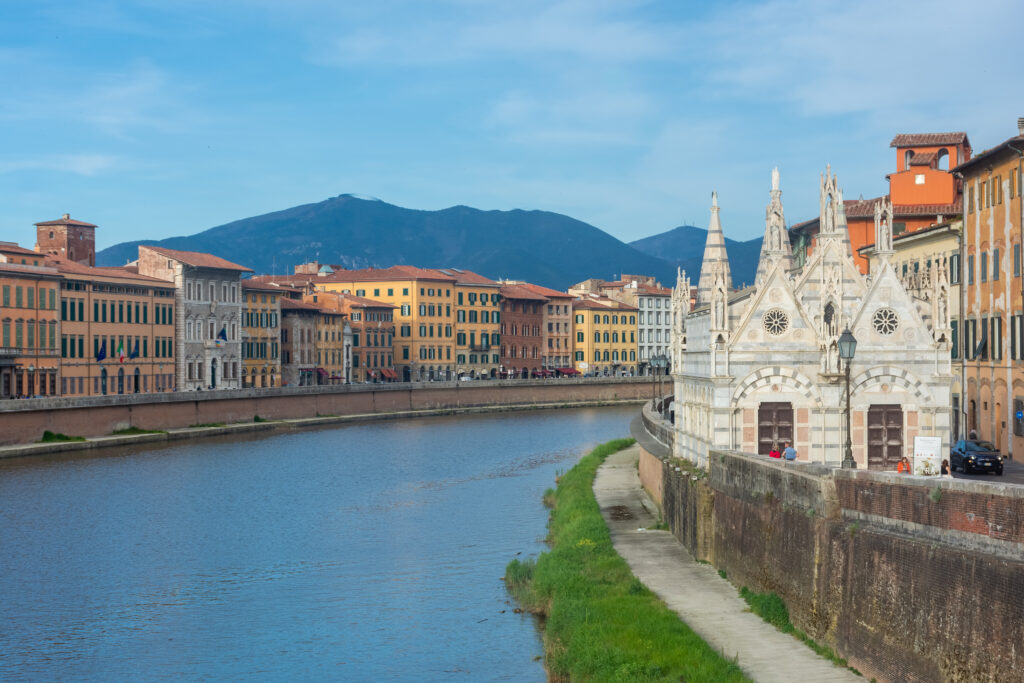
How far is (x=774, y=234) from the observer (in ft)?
127

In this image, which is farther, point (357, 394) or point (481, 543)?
point (357, 394)

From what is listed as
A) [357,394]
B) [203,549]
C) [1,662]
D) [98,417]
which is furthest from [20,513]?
[357,394]

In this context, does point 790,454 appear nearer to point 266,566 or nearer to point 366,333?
point 266,566

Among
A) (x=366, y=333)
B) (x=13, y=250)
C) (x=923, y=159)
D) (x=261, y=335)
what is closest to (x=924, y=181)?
(x=923, y=159)

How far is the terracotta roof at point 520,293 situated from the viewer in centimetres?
15712

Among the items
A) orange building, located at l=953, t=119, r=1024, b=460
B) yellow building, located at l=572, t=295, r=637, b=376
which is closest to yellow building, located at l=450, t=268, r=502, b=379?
yellow building, located at l=572, t=295, r=637, b=376

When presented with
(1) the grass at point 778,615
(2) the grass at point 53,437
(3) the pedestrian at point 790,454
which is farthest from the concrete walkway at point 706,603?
(2) the grass at point 53,437

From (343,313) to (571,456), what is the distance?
63.9 metres

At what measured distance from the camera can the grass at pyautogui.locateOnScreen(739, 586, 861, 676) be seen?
22016mm

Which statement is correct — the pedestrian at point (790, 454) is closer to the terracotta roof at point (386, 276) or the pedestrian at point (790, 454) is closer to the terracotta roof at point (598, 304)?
the terracotta roof at point (386, 276)

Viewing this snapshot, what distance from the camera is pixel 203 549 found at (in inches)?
1622

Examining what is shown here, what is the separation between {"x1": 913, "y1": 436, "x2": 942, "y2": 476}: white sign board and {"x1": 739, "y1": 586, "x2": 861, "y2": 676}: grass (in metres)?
4.79

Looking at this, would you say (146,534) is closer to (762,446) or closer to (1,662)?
(1,662)

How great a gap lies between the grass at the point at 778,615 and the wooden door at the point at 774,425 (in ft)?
25.8
